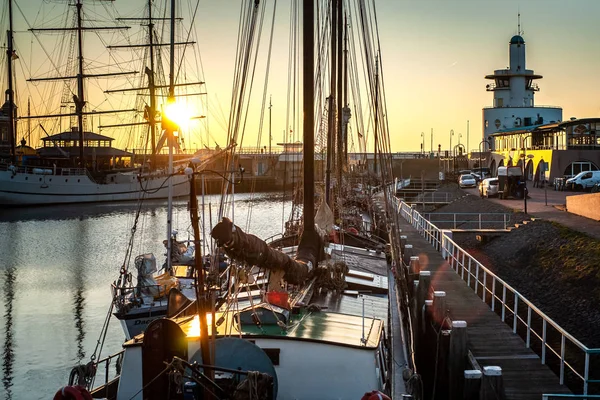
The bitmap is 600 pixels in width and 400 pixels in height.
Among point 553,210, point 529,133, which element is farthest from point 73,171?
point 553,210

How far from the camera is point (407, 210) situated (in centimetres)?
5081

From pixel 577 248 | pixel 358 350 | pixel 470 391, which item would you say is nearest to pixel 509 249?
pixel 577 248

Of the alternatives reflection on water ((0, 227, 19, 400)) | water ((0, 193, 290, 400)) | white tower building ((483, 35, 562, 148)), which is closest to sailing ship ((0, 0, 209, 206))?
water ((0, 193, 290, 400))

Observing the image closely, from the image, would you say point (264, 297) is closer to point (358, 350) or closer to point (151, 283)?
point (358, 350)

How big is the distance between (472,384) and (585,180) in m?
46.8

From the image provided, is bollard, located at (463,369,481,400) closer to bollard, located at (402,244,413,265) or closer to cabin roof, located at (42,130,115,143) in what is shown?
bollard, located at (402,244,413,265)

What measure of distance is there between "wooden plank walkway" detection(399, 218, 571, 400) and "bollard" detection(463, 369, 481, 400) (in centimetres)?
109

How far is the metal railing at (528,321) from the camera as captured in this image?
1393cm

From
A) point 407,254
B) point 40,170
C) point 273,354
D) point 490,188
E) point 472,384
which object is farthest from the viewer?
point 40,170

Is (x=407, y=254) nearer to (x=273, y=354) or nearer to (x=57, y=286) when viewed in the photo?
(x=57, y=286)

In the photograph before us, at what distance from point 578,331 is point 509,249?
47.6 ft

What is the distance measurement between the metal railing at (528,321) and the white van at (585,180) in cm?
2026

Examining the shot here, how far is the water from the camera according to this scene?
77.1 feet

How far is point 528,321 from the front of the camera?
15.9 meters
